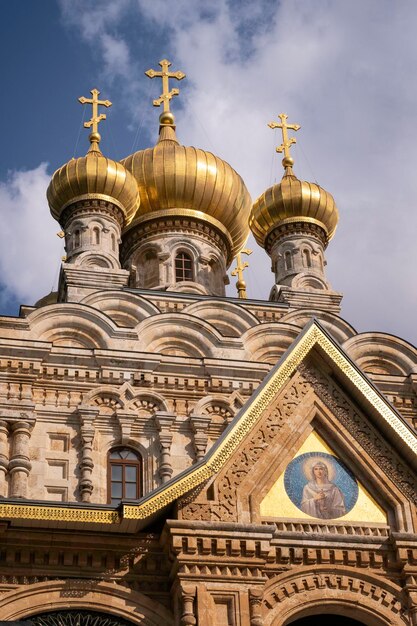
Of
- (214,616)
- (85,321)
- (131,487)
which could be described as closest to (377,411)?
(214,616)

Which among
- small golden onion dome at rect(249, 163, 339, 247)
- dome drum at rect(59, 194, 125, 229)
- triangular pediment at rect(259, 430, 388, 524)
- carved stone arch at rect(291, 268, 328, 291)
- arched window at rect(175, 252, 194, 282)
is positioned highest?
small golden onion dome at rect(249, 163, 339, 247)

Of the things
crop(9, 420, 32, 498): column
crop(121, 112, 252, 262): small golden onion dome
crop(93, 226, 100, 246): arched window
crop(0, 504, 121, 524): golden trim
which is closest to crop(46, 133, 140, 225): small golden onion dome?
crop(93, 226, 100, 246): arched window

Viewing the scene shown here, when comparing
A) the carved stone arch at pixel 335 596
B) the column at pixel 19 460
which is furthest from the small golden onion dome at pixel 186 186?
the carved stone arch at pixel 335 596

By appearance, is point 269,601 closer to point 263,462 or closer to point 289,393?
point 263,462

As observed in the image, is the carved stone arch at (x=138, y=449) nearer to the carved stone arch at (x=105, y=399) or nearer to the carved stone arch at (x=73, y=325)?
the carved stone arch at (x=105, y=399)

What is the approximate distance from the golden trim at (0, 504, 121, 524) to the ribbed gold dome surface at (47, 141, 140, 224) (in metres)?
8.03

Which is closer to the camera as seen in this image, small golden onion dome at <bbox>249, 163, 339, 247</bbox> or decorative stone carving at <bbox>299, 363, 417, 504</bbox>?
decorative stone carving at <bbox>299, 363, 417, 504</bbox>

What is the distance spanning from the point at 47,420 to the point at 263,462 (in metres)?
3.39

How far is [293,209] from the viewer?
54.2 ft

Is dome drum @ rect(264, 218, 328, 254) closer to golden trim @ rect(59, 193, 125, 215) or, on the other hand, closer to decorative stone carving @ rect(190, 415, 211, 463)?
golden trim @ rect(59, 193, 125, 215)

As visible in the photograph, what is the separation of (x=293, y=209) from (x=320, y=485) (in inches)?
337

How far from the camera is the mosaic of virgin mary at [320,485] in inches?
324

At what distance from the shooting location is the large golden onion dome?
54.1 feet

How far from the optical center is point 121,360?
11.8 meters
